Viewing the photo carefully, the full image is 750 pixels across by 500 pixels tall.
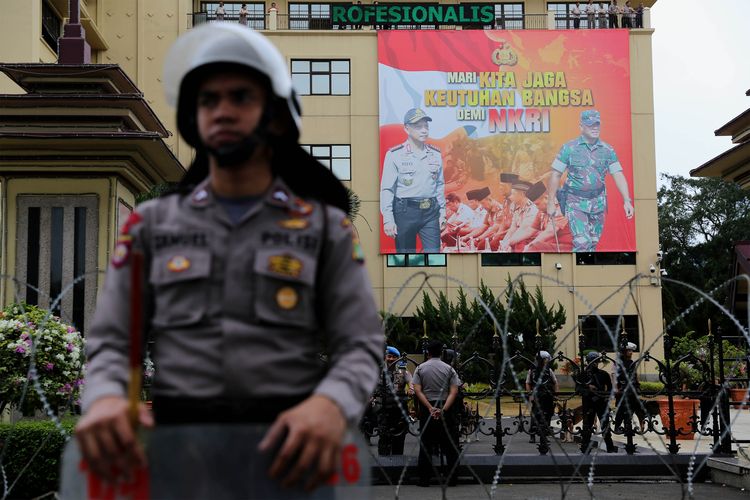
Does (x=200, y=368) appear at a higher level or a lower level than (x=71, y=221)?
lower

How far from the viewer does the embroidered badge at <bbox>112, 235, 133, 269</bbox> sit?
2164 millimetres

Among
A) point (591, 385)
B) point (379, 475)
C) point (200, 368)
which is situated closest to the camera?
point (200, 368)

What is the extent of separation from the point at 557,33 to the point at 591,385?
102ft

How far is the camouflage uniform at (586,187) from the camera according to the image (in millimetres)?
40469

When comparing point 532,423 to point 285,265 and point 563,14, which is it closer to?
point 285,265

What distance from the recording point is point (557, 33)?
42.1m

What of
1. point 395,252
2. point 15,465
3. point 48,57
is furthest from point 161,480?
point 395,252

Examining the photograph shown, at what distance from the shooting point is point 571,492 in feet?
36.1

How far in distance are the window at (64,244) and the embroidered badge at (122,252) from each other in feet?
30.1

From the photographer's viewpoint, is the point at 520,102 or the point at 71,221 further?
the point at 520,102

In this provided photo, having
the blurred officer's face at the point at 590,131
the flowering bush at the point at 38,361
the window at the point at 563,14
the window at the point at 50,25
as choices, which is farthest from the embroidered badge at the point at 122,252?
the window at the point at 563,14

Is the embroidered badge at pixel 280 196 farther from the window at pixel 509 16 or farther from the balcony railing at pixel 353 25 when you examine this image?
the window at pixel 509 16

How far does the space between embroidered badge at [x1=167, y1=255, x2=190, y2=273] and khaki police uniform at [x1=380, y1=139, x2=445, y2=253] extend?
38.1m

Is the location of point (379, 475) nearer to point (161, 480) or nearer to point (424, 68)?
point (161, 480)
